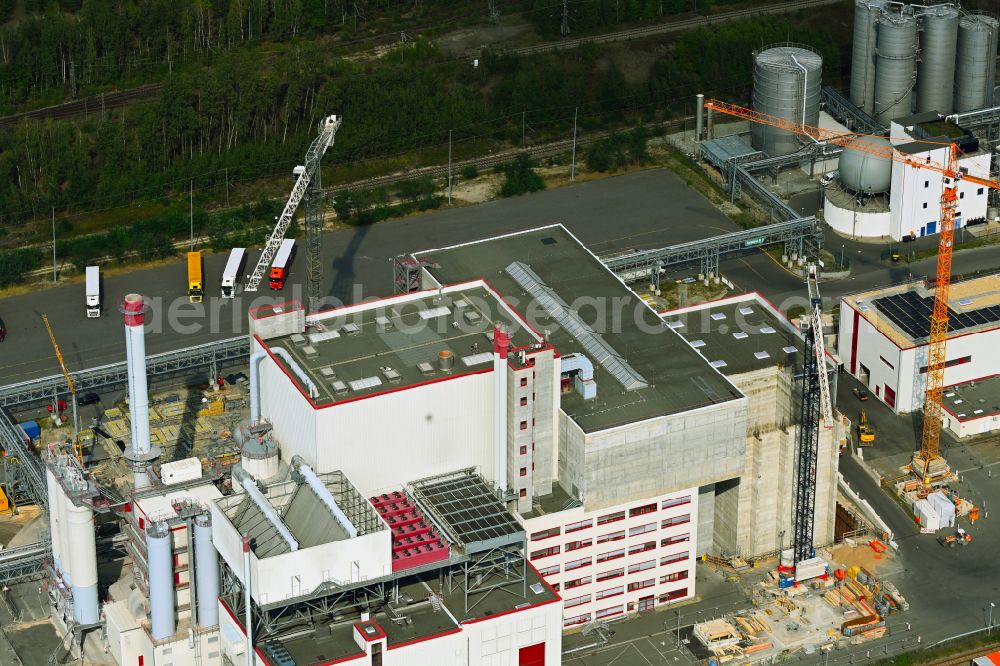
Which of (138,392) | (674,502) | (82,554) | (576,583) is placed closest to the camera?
(82,554)

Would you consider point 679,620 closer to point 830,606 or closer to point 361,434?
point 830,606

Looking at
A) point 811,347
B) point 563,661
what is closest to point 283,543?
point 563,661

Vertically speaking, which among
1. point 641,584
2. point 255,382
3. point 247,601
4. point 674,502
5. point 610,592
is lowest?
point 610,592

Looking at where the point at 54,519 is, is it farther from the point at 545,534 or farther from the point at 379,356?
the point at 545,534

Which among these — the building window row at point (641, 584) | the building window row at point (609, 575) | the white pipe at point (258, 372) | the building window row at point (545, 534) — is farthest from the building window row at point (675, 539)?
the white pipe at point (258, 372)

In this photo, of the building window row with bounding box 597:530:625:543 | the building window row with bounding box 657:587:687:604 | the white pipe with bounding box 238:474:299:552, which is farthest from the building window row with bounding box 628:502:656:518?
the white pipe with bounding box 238:474:299:552

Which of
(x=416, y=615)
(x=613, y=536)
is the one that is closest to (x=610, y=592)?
(x=613, y=536)
